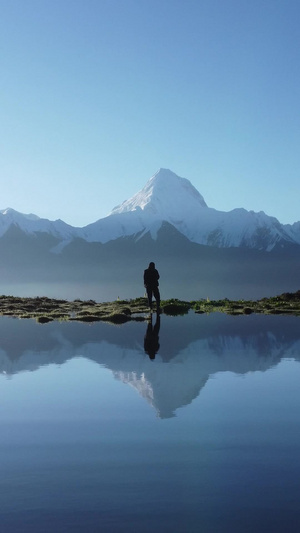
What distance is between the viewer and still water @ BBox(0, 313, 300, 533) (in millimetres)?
6090

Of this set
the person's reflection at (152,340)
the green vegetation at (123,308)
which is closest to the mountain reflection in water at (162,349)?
the person's reflection at (152,340)

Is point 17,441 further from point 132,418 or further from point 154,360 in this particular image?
point 154,360

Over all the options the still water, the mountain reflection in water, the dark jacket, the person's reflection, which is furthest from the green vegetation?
the still water

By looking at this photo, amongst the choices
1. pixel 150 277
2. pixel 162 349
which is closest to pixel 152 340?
pixel 162 349

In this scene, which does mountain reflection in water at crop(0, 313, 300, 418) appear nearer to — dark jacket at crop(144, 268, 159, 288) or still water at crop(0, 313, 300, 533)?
still water at crop(0, 313, 300, 533)

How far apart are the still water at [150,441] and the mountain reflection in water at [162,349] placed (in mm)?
80

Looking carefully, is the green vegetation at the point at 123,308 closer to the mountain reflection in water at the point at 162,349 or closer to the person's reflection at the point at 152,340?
the mountain reflection in water at the point at 162,349

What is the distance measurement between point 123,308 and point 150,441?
25.6m

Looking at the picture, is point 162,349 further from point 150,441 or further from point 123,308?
point 123,308

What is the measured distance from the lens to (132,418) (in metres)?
9.88

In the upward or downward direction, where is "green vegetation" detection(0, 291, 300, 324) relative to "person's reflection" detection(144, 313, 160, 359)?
upward

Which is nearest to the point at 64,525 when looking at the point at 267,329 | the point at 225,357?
the point at 225,357

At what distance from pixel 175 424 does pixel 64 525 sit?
153 inches

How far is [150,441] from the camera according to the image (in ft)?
28.1
